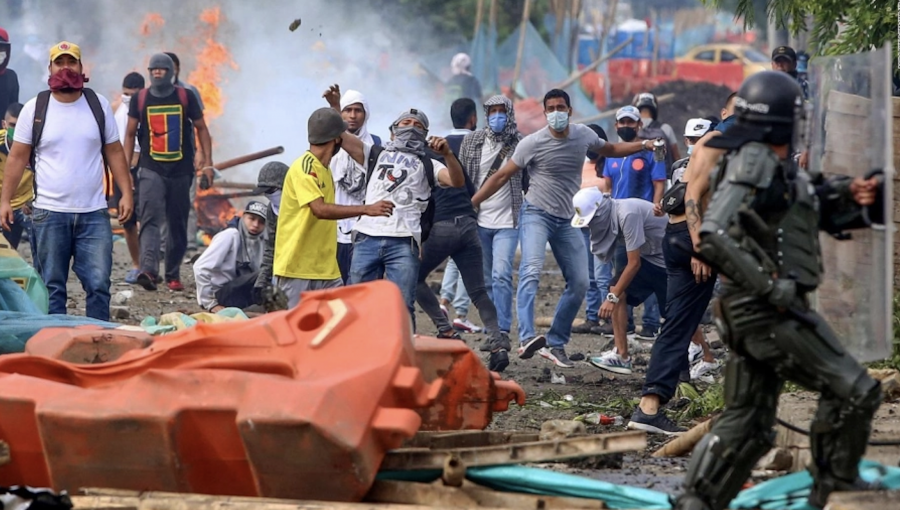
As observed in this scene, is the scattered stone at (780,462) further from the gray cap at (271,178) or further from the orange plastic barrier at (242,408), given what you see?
the gray cap at (271,178)

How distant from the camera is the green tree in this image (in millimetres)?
8906

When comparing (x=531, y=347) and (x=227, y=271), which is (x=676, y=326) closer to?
(x=531, y=347)

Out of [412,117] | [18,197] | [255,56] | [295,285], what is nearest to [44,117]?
[295,285]

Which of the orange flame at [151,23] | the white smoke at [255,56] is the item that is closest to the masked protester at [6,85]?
the white smoke at [255,56]

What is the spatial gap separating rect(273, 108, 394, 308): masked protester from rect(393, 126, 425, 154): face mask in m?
0.64

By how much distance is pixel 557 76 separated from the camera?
24.8 meters

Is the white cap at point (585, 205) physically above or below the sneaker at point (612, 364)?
above

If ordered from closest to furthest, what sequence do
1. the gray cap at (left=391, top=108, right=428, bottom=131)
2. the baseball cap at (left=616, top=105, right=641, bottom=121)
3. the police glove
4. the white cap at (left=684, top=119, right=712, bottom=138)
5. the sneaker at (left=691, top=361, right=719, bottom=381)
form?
the police glove
the gray cap at (left=391, top=108, right=428, bottom=131)
the sneaker at (left=691, top=361, right=719, bottom=381)
the white cap at (left=684, top=119, right=712, bottom=138)
the baseball cap at (left=616, top=105, right=641, bottom=121)

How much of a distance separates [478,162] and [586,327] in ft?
7.46

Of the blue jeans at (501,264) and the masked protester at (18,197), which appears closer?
the blue jeans at (501,264)

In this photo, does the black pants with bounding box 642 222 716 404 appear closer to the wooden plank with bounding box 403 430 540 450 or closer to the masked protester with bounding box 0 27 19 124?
the wooden plank with bounding box 403 430 540 450

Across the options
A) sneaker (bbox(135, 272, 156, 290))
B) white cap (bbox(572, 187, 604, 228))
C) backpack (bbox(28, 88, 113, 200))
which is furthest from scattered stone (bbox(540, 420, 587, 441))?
sneaker (bbox(135, 272, 156, 290))

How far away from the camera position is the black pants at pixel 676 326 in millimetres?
7746

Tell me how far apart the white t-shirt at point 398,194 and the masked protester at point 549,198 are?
134 centimetres
